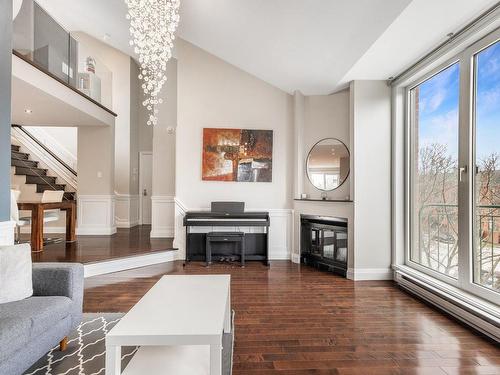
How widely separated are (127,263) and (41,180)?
4078mm

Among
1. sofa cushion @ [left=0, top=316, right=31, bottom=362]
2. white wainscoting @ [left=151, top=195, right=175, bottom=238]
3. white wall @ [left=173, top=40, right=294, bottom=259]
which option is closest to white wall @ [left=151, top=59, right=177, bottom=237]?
white wainscoting @ [left=151, top=195, right=175, bottom=238]

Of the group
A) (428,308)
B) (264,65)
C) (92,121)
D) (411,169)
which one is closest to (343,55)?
(264,65)

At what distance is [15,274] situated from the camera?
181cm

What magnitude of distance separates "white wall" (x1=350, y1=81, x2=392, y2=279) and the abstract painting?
151 cm

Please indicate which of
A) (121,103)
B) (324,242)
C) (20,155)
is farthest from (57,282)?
(20,155)

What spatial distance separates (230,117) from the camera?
15.4 ft

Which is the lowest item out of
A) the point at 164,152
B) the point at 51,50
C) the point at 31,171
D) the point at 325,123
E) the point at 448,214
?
the point at 448,214

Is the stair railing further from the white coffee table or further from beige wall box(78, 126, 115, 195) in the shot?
the white coffee table

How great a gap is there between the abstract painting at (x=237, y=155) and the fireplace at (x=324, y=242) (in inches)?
42.9

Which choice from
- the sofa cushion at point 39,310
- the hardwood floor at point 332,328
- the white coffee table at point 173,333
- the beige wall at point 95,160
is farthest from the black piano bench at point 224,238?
the beige wall at point 95,160

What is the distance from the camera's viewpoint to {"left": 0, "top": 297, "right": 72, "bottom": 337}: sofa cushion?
155cm

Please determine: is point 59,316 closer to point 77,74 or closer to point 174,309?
point 174,309

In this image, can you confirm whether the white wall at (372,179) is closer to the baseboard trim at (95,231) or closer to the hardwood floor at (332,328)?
the hardwood floor at (332,328)

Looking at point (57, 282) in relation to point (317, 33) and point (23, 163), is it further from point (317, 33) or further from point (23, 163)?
point (23, 163)
